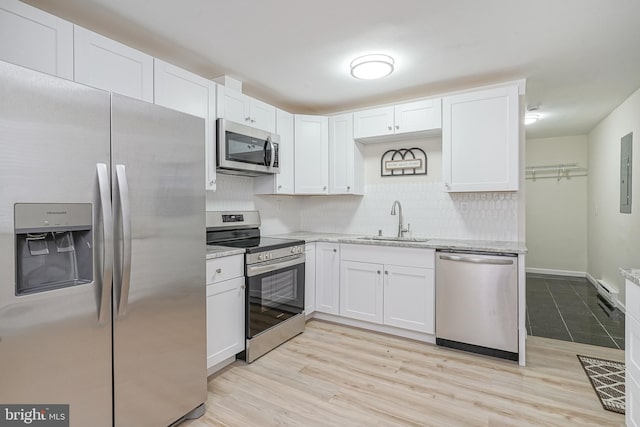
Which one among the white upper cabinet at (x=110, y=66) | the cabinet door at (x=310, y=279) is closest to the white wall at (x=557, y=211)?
the cabinet door at (x=310, y=279)

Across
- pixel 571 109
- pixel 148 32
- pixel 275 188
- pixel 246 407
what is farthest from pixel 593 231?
pixel 148 32

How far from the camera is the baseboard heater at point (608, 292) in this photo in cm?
423

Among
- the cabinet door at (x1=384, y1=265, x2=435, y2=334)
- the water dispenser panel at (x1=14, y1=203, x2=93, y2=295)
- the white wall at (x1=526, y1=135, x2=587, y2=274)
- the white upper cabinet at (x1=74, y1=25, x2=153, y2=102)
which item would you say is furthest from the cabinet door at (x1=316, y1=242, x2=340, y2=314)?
A: the white wall at (x1=526, y1=135, x2=587, y2=274)

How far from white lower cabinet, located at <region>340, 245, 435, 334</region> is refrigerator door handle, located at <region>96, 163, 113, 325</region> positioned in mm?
2274

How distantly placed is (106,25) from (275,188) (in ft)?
6.21

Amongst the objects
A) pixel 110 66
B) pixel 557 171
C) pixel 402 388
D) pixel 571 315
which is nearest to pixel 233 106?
pixel 110 66

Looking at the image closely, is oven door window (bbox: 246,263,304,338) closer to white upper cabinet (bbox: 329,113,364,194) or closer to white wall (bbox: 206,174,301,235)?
white wall (bbox: 206,174,301,235)

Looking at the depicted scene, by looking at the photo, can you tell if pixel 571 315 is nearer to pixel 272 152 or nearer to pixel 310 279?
pixel 310 279

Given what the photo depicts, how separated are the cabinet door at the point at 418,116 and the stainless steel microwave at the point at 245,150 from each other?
1.27 metres

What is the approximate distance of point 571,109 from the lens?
14.1 feet

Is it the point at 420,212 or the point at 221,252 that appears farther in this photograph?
the point at 420,212

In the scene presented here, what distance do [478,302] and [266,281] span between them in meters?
1.75

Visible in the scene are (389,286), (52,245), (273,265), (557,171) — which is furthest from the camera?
(557,171)

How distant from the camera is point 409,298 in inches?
122
